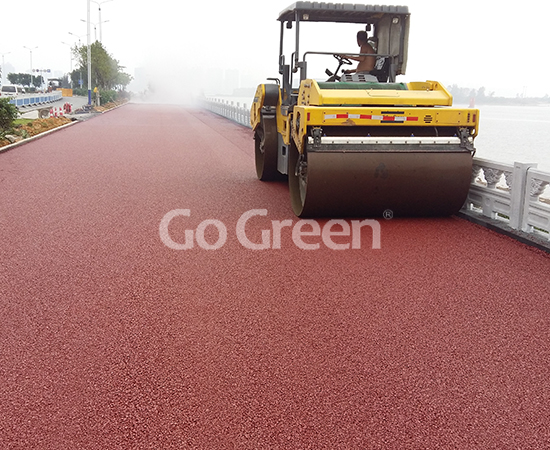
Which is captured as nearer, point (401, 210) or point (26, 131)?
point (401, 210)

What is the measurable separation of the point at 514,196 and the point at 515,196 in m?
0.02

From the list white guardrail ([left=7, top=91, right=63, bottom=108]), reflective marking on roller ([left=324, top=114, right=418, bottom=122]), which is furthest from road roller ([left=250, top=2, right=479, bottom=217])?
white guardrail ([left=7, top=91, right=63, bottom=108])

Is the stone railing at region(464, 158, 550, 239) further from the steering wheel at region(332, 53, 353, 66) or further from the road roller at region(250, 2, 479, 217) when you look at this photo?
the steering wheel at region(332, 53, 353, 66)

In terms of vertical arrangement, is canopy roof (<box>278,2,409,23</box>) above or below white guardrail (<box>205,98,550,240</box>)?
above

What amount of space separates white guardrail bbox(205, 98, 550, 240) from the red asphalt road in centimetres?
34

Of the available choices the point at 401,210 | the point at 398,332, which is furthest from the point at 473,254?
the point at 398,332

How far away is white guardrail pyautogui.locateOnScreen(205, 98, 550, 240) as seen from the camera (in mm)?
6961

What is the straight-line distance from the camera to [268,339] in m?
4.35

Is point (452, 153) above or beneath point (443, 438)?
above

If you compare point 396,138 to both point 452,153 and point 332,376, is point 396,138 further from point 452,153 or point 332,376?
point 332,376

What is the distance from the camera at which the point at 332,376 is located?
3.81 m

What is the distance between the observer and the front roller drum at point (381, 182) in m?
7.37

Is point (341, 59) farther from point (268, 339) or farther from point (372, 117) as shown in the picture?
point (268, 339)

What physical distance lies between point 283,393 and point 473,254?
3645mm
